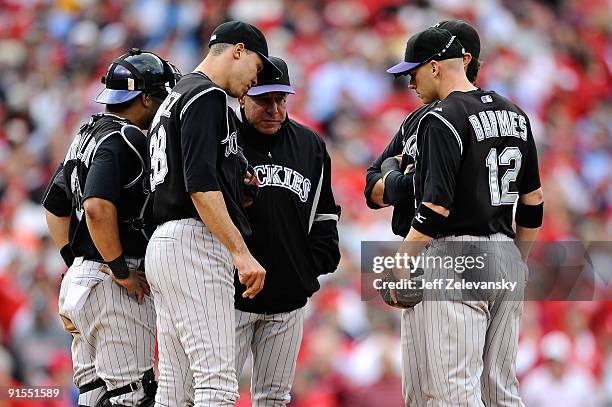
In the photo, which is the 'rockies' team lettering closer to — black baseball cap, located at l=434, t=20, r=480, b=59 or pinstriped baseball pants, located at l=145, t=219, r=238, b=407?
pinstriped baseball pants, located at l=145, t=219, r=238, b=407

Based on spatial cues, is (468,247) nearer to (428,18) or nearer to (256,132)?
(256,132)

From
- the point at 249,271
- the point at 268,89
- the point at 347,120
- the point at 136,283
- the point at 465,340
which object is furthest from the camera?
the point at 347,120

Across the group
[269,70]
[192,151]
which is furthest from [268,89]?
[192,151]

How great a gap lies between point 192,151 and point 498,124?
1355 mm

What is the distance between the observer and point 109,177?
4453mm

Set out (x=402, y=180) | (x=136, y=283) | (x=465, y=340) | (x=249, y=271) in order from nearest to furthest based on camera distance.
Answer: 1. (x=249, y=271)
2. (x=465, y=340)
3. (x=136, y=283)
4. (x=402, y=180)

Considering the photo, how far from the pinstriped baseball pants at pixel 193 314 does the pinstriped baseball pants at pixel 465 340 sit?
88 cm

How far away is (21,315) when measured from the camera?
8.52 m

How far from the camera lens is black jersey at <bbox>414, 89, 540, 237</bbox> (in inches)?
172

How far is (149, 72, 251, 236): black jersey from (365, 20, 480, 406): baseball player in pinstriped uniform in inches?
31.1

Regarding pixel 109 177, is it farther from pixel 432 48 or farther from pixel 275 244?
pixel 432 48

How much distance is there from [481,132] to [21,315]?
5.30 m

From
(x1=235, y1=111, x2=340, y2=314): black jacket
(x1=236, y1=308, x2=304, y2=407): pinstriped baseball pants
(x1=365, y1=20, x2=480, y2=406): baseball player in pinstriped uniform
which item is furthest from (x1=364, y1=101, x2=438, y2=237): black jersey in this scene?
(x1=236, y1=308, x2=304, y2=407): pinstriped baseball pants

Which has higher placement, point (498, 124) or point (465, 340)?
point (498, 124)
